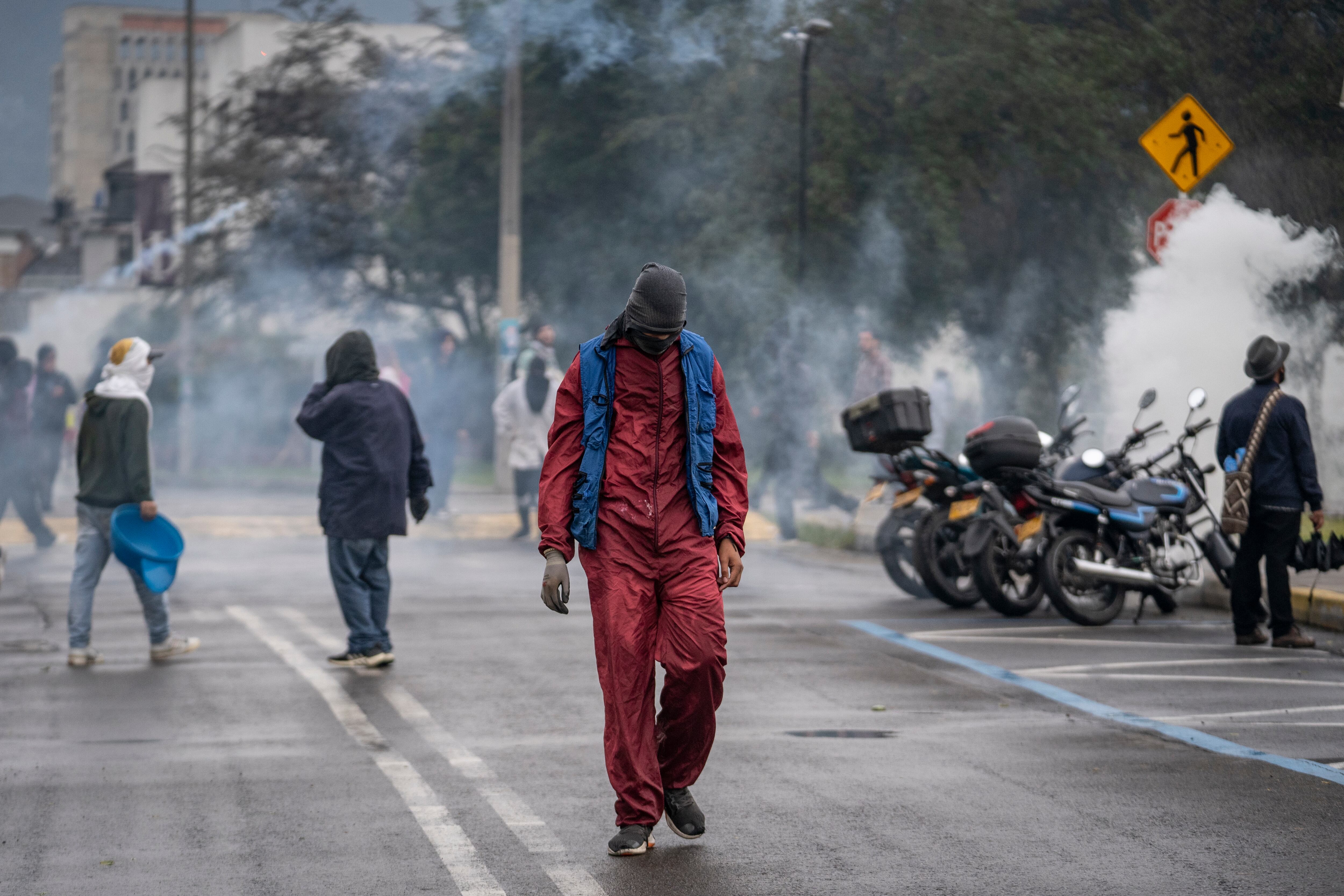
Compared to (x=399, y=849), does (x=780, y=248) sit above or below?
above

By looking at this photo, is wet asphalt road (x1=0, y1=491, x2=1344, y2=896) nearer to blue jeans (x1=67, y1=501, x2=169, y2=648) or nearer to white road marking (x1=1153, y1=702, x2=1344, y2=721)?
white road marking (x1=1153, y1=702, x2=1344, y2=721)

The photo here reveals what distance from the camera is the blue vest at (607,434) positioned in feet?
17.4

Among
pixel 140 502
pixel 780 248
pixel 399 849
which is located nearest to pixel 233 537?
pixel 140 502

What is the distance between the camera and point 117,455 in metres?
9.33

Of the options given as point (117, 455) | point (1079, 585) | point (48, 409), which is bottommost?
point (1079, 585)

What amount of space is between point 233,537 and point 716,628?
42.1ft

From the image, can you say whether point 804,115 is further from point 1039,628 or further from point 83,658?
point 83,658

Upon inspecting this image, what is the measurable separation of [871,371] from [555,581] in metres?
12.6

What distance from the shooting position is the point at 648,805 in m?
5.22

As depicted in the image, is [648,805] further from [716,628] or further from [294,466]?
[294,466]

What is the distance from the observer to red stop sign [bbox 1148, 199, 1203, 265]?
13.4m

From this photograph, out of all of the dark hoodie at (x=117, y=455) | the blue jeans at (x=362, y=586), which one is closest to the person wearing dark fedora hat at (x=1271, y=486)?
the blue jeans at (x=362, y=586)

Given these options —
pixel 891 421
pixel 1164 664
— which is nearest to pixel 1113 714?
pixel 1164 664

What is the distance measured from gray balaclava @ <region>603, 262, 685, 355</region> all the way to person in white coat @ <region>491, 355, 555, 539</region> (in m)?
11.5
